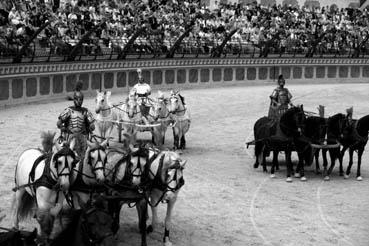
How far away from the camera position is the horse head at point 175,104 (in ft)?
75.0

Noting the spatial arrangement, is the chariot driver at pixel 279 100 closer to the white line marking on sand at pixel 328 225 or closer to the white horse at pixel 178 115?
the white horse at pixel 178 115

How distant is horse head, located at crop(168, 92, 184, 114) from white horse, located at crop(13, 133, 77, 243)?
895cm

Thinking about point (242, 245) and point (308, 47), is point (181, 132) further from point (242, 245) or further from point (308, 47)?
point (308, 47)

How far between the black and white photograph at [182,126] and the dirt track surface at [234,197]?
47 millimetres

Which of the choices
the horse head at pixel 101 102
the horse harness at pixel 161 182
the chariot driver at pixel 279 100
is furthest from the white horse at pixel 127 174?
the horse head at pixel 101 102

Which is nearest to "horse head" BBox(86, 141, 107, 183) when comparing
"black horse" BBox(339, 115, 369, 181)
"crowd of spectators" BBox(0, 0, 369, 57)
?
"black horse" BBox(339, 115, 369, 181)

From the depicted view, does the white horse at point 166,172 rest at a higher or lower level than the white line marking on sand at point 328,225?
higher

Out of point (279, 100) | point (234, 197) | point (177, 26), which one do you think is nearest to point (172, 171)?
point (234, 197)

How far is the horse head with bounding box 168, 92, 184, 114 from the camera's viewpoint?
2286cm

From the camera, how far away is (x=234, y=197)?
1862 centimetres

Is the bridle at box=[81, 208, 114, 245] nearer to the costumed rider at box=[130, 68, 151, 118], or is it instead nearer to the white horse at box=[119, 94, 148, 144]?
the white horse at box=[119, 94, 148, 144]

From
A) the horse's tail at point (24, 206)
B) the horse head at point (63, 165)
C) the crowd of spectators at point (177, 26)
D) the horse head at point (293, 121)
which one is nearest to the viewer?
the horse head at point (63, 165)

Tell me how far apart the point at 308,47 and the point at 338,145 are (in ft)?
86.9

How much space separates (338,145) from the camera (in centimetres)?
2084
